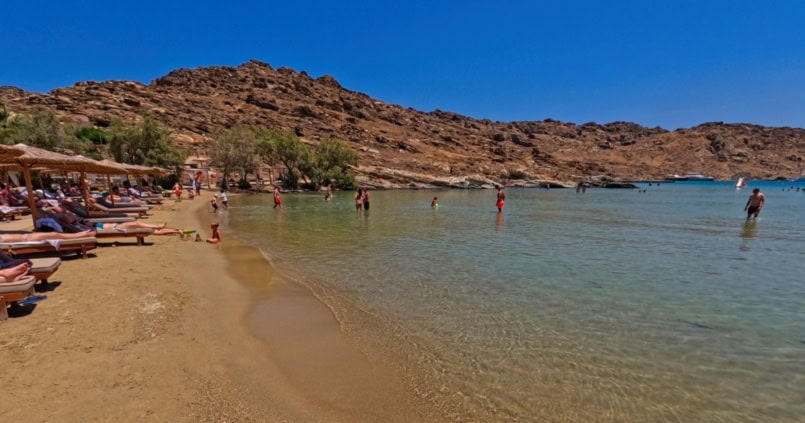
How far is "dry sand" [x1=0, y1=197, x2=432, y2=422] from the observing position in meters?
3.71

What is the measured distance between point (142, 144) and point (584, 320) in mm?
45187

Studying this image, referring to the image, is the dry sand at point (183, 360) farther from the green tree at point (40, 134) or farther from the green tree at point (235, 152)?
the green tree at point (235, 152)

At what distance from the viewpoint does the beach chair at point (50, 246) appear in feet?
26.9

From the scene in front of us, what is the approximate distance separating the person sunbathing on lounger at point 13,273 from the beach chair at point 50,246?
9.42ft

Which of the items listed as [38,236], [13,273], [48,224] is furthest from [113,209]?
[13,273]

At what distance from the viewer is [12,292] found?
541cm

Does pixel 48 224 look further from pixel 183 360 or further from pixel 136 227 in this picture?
pixel 183 360

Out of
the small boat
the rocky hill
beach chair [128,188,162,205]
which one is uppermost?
the rocky hill

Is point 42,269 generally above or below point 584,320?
above

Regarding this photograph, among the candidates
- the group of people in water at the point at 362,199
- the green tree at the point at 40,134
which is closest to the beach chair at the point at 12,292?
the group of people in water at the point at 362,199

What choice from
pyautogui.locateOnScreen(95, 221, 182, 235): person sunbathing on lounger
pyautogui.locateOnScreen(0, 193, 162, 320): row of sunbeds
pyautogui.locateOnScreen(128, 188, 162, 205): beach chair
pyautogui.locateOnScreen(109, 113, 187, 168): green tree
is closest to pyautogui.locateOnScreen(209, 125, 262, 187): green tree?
pyautogui.locateOnScreen(109, 113, 187, 168): green tree

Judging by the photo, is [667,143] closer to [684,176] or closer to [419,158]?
[684,176]

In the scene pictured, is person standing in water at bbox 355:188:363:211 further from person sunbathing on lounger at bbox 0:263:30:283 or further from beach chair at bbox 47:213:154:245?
person sunbathing on lounger at bbox 0:263:30:283

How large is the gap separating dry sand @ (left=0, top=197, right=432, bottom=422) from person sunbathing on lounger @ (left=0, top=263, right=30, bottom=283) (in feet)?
1.85
